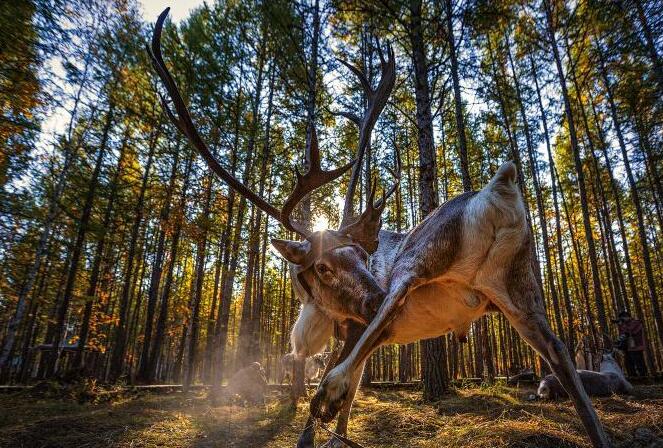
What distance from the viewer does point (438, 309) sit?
3.52 metres

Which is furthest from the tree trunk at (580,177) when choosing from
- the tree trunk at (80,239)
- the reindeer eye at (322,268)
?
the tree trunk at (80,239)

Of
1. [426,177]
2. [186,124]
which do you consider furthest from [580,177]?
[186,124]

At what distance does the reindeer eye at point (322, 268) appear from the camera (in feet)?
12.2

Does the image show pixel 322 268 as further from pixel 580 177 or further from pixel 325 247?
pixel 580 177

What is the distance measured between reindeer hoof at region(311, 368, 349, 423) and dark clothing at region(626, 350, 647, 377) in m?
14.6

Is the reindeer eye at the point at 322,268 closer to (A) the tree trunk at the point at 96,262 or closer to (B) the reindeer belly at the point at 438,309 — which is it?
(B) the reindeer belly at the point at 438,309

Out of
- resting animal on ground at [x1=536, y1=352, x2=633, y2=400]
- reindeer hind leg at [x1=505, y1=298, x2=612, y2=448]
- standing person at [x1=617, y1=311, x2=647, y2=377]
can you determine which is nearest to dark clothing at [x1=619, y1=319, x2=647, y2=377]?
standing person at [x1=617, y1=311, x2=647, y2=377]

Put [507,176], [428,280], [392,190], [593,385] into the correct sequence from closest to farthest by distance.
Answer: [507,176], [428,280], [392,190], [593,385]

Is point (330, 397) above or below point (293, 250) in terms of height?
below

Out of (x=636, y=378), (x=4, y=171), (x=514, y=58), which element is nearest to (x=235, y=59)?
(x=4, y=171)

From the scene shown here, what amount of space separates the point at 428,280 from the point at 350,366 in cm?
114

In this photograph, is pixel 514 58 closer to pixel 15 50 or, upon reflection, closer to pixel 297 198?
pixel 297 198

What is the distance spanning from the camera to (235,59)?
1380cm

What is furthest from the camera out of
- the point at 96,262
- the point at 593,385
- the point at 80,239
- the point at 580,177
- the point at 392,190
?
the point at 96,262
